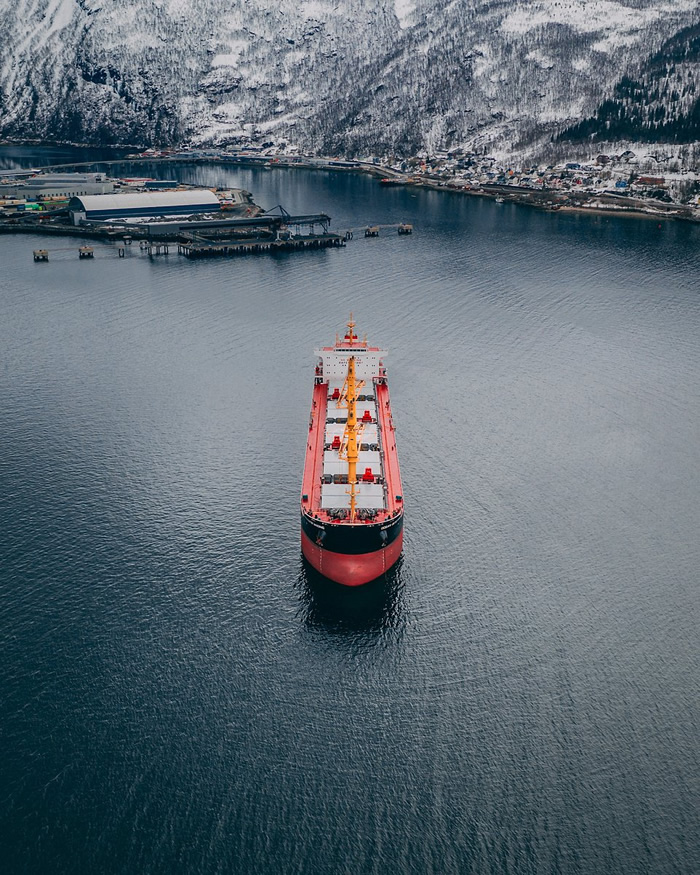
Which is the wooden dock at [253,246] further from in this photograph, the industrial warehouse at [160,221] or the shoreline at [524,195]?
the shoreline at [524,195]

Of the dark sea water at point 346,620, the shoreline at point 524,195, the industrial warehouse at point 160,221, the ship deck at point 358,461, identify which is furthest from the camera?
the shoreline at point 524,195

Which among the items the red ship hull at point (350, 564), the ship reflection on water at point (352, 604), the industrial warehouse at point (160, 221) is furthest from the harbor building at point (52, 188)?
the red ship hull at point (350, 564)

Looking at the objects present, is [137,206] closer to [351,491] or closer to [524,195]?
[524,195]

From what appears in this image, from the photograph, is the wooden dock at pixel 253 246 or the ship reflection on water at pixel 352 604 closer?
the ship reflection on water at pixel 352 604

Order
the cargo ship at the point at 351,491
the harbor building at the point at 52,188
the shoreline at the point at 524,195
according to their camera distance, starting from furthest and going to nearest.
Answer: the harbor building at the point at 52,188 → the shoreline at the point at 524,195 → the cargo ship at the point at 351,491

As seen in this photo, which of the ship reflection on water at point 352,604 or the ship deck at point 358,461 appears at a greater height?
the ship deck at point 358,461
